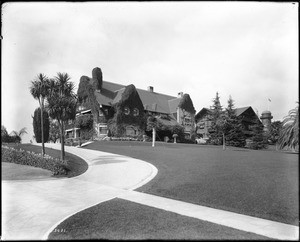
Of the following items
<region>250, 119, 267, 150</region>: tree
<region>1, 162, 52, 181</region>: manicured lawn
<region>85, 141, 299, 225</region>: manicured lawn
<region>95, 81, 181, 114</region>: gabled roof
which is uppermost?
<region>95, 81, 181, 114</region>: gabled roof

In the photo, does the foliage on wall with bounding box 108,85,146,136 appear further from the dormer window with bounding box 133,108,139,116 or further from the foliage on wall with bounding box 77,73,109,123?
the foliage on wall with bounding box 77,73,109,123

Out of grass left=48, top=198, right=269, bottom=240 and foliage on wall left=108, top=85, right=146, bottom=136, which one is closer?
grass left=48, top=198, right=269, bottom=240

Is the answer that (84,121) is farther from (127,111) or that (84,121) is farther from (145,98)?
(145,98)

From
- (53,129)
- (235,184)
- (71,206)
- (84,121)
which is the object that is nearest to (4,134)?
(71,206)

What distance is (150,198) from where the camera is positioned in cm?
934

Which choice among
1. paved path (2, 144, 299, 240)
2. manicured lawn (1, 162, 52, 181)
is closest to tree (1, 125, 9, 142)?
manicured lawn (1, 162, 52, 181)

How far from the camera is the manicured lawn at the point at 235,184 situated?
6.99 metres

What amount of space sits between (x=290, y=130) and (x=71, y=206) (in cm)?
411

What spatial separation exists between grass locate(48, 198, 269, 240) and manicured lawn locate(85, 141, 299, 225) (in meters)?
1.93

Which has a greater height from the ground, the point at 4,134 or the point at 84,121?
the point at 84,121

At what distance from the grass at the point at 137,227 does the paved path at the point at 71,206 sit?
253mm

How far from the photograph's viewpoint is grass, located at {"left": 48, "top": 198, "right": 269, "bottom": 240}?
13.1 ft

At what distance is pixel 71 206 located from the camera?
15.6 feet

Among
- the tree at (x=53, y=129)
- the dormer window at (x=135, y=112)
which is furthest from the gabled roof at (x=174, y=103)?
the tree at (x=53, y=129)
